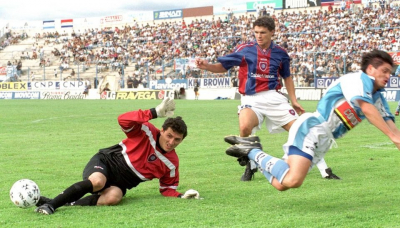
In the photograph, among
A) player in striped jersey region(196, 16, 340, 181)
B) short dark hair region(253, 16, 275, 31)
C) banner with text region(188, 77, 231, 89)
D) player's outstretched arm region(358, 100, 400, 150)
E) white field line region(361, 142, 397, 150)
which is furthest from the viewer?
banner with text region(188, 77, 231, 89)

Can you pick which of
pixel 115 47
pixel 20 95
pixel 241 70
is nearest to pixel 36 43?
pixel 115 47

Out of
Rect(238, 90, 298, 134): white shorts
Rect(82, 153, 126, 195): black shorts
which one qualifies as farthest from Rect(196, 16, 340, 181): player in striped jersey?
Rect(82, 153, 126, 195): black shorts

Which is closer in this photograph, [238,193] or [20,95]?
[238,193]

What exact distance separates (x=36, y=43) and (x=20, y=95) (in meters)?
19.0

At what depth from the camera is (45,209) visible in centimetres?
571

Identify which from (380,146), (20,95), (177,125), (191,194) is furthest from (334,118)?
(20,95)

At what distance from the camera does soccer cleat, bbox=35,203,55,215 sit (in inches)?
224

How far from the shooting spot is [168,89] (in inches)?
1686

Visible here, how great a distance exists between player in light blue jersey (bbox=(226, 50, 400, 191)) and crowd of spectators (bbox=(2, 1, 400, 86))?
27.6 meters

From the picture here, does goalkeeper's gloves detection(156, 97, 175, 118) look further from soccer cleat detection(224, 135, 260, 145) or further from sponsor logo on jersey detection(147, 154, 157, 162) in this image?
soccer cleat detection(224, 135, 260, 145)

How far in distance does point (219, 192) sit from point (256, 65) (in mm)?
2249

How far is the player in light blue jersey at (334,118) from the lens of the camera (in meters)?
5.38

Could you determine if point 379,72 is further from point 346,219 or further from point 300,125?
point 346,219

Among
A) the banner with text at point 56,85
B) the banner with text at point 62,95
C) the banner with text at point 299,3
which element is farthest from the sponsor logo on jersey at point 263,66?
the banner with text at point 299,3
